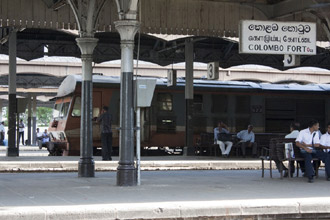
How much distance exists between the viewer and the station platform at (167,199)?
9.57m

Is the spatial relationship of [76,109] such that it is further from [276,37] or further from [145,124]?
[276,37]

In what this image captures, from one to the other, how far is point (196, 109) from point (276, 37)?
45.0 feet

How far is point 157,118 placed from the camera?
92.3 feet

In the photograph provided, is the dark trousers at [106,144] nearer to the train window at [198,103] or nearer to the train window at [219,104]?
the train window at [198,103]

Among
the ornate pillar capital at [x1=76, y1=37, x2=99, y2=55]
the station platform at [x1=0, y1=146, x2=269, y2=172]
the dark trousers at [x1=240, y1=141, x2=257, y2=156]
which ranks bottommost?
the station platform at [x1=0, y1=146, x2=269, y2=172]

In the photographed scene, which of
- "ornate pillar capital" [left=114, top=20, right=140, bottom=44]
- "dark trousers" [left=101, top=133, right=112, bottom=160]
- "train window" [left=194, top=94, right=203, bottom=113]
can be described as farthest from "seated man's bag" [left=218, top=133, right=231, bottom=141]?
"ornate pillar capital" [left=114, top=20, right=140, bottom=44]

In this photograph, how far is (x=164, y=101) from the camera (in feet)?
93.8

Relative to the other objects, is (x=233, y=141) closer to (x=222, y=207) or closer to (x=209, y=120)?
→ (x=209, y=120)

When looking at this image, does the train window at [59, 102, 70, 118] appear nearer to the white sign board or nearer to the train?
the train

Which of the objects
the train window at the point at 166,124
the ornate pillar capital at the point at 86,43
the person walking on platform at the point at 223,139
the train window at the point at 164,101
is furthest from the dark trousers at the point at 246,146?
the ornate pillar capital at the point at 86,43

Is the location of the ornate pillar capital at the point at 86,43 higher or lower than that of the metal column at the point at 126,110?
higher

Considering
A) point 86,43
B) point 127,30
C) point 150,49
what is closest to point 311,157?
point 127,30

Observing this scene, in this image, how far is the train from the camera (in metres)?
27.0

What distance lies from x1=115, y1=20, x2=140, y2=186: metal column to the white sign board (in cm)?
296
